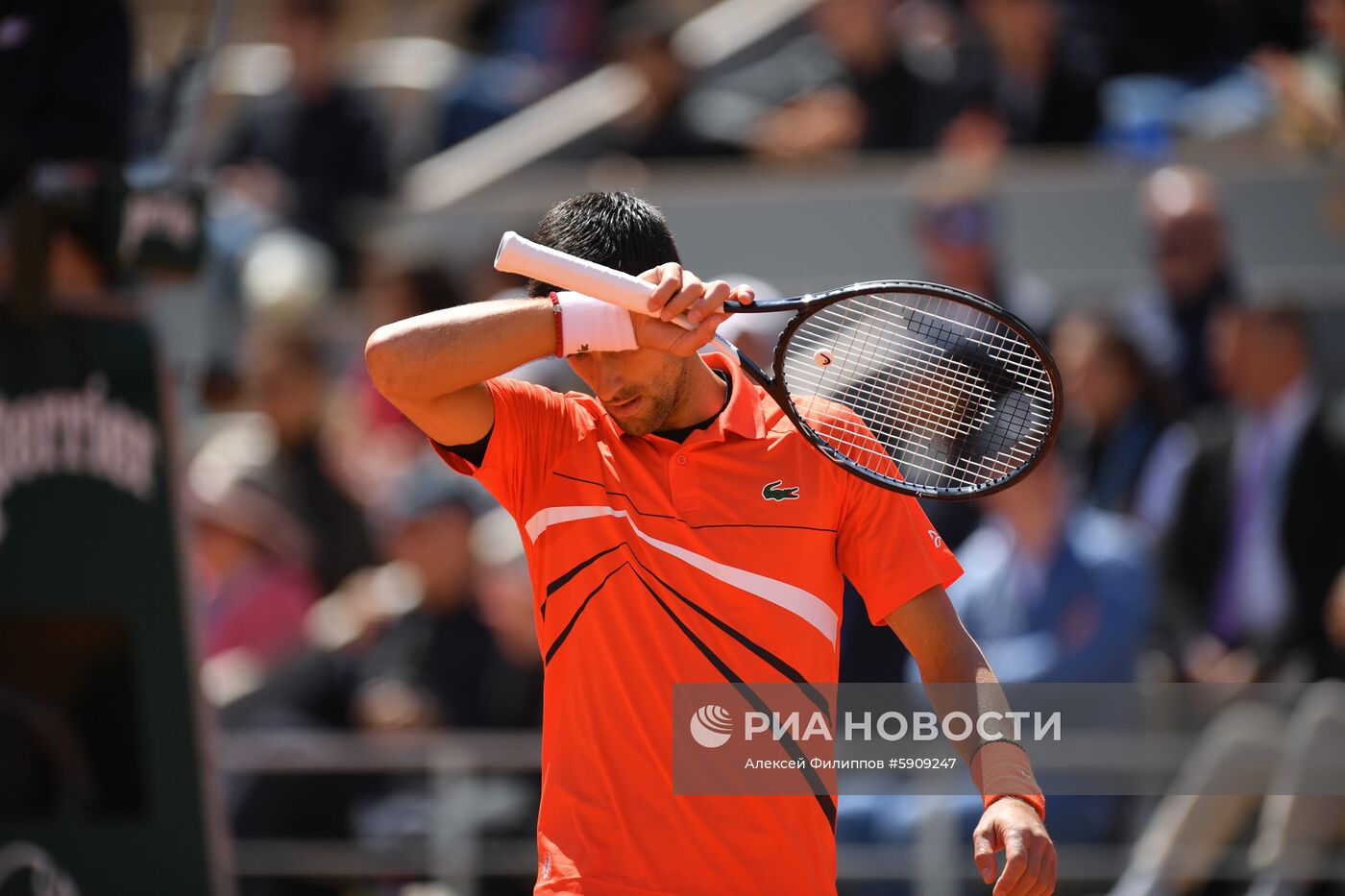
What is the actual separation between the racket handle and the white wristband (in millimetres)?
16

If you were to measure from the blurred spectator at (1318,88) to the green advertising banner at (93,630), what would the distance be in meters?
5.15

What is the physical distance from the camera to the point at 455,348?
10.3ft

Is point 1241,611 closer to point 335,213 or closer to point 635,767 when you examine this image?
point 635,767

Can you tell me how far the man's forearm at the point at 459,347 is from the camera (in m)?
3.12

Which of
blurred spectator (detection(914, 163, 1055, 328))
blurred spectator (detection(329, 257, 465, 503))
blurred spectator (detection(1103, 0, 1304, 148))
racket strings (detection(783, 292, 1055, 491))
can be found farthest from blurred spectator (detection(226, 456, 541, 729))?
blurred spectator (detection(1103, 0, 1304, 148))

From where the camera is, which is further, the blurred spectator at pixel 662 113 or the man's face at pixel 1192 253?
the blurred spectator at pixel 662 113

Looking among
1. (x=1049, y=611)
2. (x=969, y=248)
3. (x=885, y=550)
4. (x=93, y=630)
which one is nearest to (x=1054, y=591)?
(x=1049, y=611)

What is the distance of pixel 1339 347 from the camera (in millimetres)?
7656

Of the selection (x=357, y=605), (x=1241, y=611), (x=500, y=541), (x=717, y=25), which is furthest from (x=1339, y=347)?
(x=717, y=25)

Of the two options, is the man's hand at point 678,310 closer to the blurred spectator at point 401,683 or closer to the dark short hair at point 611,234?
the dark short hair at point 611,234

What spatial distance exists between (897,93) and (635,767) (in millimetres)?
6693

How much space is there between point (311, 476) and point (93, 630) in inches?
121

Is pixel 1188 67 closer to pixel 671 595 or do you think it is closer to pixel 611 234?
pixel 611 234

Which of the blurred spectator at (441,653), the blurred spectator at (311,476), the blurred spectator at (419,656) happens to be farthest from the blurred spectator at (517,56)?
the blurred spectator at (441,653)
